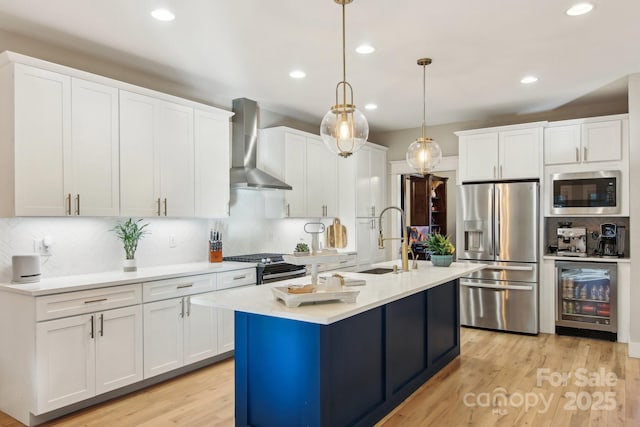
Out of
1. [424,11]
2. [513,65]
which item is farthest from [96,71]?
[513,65]

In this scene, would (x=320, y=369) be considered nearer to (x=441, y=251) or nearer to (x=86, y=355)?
(x=86, y=355)

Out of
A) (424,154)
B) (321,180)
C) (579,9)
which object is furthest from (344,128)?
(321,180)

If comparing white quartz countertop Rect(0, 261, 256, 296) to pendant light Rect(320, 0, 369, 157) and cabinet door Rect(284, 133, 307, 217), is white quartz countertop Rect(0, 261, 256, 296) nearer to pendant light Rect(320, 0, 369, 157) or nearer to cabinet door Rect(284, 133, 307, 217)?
cabinet door Rect(284, 133, 307, 217)

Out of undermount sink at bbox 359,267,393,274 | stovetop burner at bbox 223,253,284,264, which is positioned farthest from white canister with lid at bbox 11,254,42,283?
undermount sink at bbox 359,267,393,274

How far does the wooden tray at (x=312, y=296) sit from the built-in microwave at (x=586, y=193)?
381cm

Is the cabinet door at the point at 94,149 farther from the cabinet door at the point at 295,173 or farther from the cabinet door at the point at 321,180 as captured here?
the cabinet door at the point at 321,180

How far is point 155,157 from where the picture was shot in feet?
12.5

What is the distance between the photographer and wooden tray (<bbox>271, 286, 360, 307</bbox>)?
2.28 m

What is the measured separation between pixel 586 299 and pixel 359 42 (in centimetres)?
384

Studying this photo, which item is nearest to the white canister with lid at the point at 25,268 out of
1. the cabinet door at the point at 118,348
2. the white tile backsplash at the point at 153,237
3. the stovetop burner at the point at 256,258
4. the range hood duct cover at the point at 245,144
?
the white tile backsplash at the point at 153,237

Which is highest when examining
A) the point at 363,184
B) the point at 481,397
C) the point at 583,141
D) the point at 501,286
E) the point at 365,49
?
the point at 365,49

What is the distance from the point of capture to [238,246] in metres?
5.04

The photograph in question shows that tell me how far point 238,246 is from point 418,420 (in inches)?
110

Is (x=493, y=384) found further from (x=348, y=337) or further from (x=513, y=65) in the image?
(x=513, y=65)
